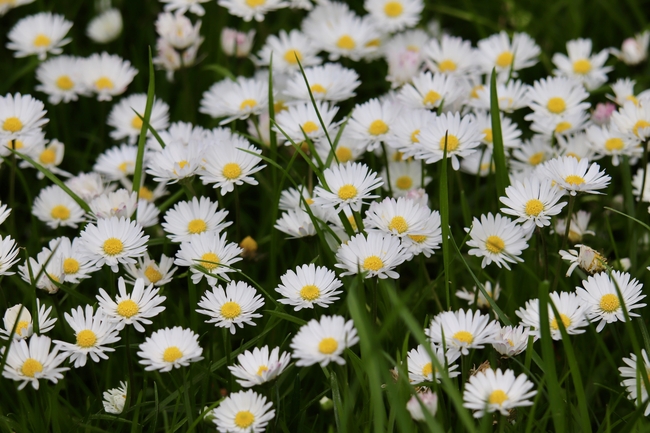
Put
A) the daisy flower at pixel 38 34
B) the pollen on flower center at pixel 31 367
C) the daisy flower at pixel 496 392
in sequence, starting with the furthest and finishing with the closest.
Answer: the daisy flower at pixel 38 34
the pollen on flower center at pixel 31 367
the daisy flower at pixel 496 392

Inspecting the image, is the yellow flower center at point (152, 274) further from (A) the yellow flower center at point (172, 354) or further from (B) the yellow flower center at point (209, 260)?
(A) the yellow flower center at point (172, 354)

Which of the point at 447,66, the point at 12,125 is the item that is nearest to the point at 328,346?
the point at 12,125

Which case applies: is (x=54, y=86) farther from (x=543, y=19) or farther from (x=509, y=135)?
(x=543, y=19)

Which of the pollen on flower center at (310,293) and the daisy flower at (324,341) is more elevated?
the pollen on flower center at (310,293)

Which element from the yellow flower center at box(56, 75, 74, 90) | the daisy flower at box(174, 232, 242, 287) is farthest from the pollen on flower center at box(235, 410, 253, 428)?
the yellow flower center at box(56, 75, 74, 90)

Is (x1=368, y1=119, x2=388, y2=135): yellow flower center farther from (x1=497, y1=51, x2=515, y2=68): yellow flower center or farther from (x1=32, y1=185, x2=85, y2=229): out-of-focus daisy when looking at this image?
(x1=32, y1=185, x2=85, y2=229): out-of-focus daisy

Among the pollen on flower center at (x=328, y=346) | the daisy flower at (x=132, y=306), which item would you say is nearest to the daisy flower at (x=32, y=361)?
the daisy flower at (x=132, y=306)

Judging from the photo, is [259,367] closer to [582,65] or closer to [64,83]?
[64,83]
